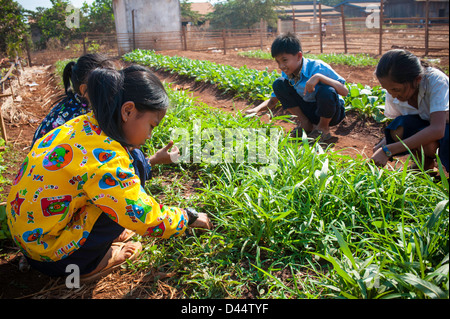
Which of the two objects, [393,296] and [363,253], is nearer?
[393,296]

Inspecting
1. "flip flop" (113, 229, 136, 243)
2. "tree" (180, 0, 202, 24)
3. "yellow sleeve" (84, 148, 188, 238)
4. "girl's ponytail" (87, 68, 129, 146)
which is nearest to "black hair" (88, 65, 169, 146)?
"girl's ponytail" (87, 68, 129, 146)

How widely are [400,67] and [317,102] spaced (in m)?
1.07

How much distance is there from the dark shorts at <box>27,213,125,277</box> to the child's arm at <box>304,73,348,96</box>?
201 centimetres

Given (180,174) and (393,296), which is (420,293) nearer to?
(393,296)

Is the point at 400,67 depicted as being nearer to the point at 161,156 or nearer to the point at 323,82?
the point at 323,82

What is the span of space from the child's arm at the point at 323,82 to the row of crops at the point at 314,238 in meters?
0.82

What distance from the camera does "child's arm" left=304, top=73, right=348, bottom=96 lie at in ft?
9.39

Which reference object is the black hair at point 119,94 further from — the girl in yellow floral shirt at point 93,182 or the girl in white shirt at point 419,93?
the girl in white shirt at point 419,93

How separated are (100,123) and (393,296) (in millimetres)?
1267

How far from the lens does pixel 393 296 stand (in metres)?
1.15

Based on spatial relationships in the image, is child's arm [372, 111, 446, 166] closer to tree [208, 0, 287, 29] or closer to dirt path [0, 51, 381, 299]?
dirt path [0, 51, 381, 299]

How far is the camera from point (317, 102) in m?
3.09

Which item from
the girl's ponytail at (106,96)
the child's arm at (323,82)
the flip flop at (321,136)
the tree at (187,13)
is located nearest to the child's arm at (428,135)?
the child's arm at (323,82)
